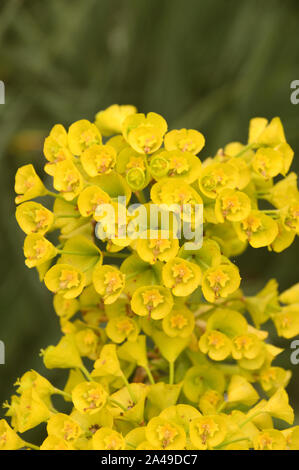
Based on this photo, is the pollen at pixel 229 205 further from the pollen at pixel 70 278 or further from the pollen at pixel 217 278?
the pollen at pixel 70 278

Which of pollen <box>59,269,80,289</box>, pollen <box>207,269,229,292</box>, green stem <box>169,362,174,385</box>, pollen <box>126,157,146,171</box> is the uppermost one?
pollen <box>126,157,146,171</box>

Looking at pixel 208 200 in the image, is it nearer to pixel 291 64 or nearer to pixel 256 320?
pixel 256 320

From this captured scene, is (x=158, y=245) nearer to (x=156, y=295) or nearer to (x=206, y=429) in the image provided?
(x=156, y=295)

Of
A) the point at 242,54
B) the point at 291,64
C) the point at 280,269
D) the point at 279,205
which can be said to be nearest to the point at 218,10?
the point at 242,54

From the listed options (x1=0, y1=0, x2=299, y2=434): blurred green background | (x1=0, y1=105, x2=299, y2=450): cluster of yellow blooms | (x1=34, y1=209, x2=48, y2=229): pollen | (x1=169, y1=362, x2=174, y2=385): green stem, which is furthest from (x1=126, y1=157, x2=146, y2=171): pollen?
(x1=0, y1=0, x2=299, y2=434): blurred green background

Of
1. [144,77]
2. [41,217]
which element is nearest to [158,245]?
[41,217]

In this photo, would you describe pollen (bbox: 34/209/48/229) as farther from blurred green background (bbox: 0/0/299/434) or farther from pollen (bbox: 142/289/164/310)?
blurred green background (bbox: 0/0/299/434)

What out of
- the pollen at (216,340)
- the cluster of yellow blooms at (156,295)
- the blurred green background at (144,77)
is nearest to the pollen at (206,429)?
the cluster of yellow blooms at (156,295)
